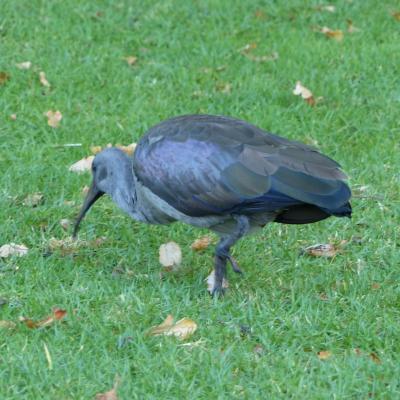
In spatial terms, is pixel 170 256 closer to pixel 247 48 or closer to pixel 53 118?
pixel 53 118

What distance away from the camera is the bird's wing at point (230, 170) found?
5.11 m

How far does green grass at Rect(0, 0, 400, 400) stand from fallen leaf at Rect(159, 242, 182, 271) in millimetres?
75

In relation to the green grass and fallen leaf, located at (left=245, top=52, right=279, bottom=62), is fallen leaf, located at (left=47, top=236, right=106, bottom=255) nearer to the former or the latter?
the green grass

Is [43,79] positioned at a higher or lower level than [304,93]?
lower

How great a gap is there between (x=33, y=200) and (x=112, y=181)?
801 mm

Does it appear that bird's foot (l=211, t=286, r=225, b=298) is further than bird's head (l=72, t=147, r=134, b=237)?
No

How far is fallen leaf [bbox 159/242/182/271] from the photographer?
579 cm

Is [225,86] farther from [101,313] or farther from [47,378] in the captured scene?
[47,378]

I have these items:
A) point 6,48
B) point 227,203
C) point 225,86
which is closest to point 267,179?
point 227,203

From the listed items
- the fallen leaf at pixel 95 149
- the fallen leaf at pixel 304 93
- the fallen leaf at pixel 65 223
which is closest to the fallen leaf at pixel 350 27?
the fallen leaf at pixel 304 93

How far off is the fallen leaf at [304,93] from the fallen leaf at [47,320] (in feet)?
11.5

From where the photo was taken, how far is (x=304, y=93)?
7984mm

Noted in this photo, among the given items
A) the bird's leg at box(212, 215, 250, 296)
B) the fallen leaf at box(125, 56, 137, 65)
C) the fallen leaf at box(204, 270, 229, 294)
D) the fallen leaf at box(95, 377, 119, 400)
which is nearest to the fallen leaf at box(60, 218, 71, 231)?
the fallen leaf at box(204, 270, 229, 294)

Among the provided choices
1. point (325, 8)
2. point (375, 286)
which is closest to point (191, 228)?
point (375, 286)
